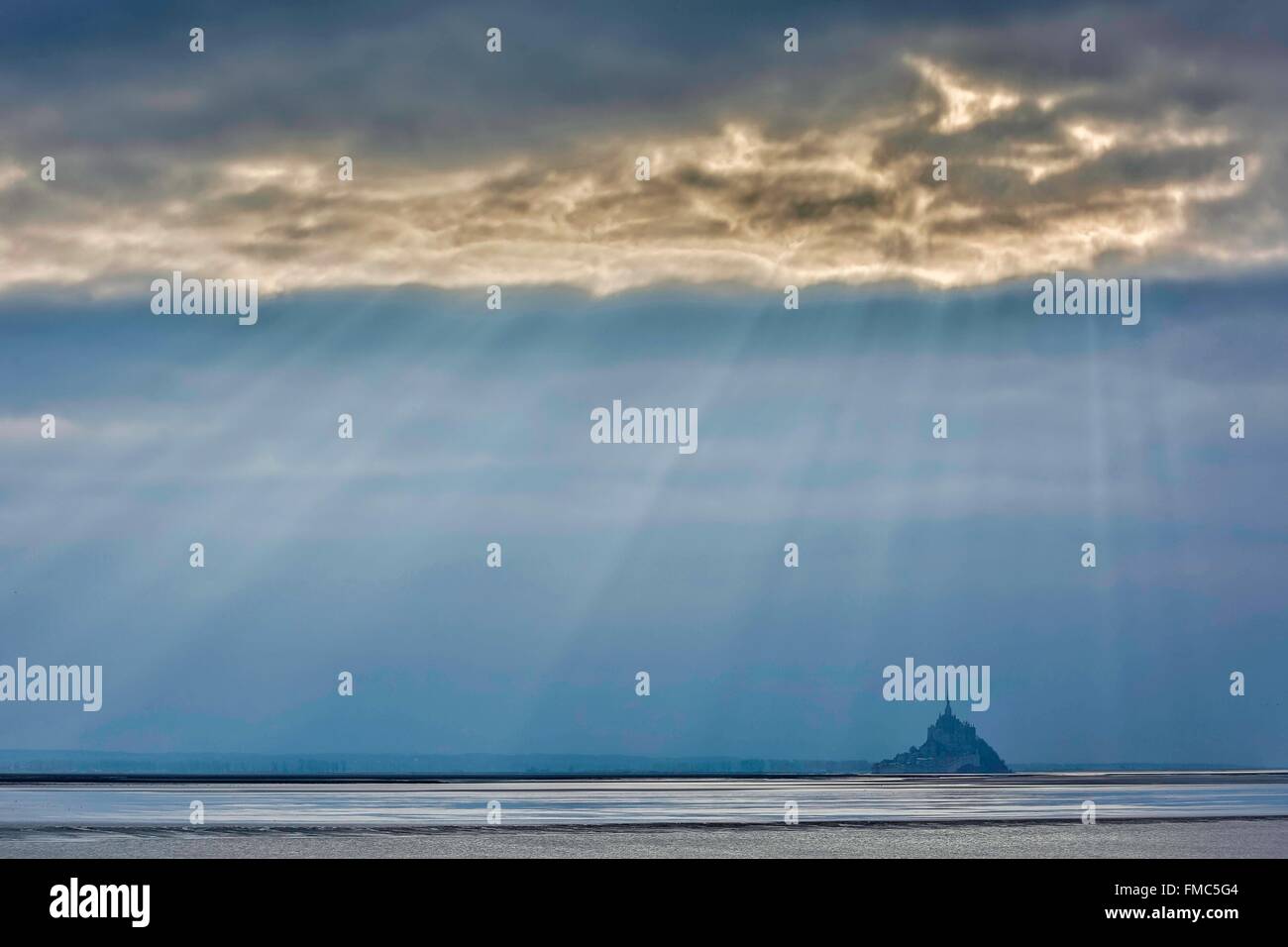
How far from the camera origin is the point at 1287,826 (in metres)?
101

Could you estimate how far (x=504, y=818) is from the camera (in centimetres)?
10869
